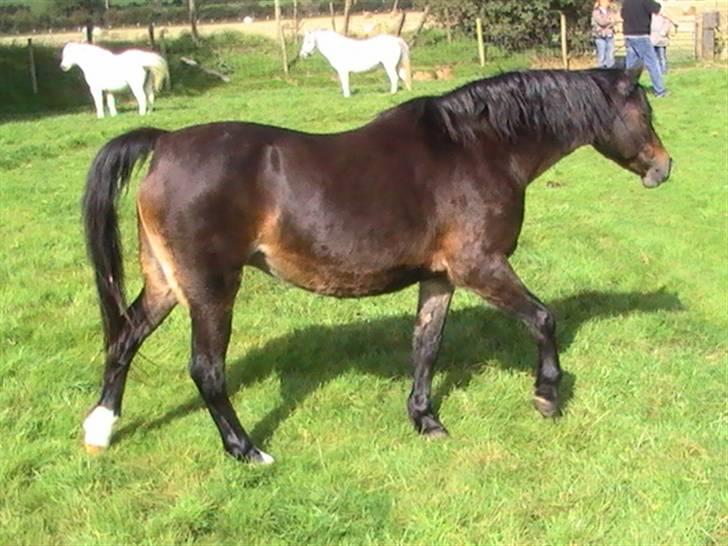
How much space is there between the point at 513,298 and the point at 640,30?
16.9m

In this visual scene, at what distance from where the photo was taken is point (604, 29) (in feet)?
71.8

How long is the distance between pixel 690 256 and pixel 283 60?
24.2 metres

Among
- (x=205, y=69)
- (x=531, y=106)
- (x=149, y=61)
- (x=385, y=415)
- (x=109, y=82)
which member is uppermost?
(x=531, y=106)

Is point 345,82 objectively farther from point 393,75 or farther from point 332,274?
point 332,274

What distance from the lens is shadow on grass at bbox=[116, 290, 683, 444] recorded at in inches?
237

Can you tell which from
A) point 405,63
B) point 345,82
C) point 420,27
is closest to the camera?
point 345,82

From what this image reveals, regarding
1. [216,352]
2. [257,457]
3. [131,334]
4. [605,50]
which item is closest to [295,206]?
[216,352]

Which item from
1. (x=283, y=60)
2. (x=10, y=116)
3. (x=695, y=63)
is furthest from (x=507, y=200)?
(x=283, y=60)

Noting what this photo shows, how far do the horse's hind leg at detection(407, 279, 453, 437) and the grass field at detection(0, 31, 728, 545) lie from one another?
222mm

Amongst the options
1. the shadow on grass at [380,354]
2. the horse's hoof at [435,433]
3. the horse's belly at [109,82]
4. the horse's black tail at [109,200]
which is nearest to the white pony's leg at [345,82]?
the horse's belly at [109,82]

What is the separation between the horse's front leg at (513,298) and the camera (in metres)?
5.29

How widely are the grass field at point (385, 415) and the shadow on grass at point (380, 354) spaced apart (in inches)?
0.8

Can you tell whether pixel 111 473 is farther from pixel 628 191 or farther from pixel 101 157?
pixel 628 191

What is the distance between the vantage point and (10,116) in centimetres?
2359
